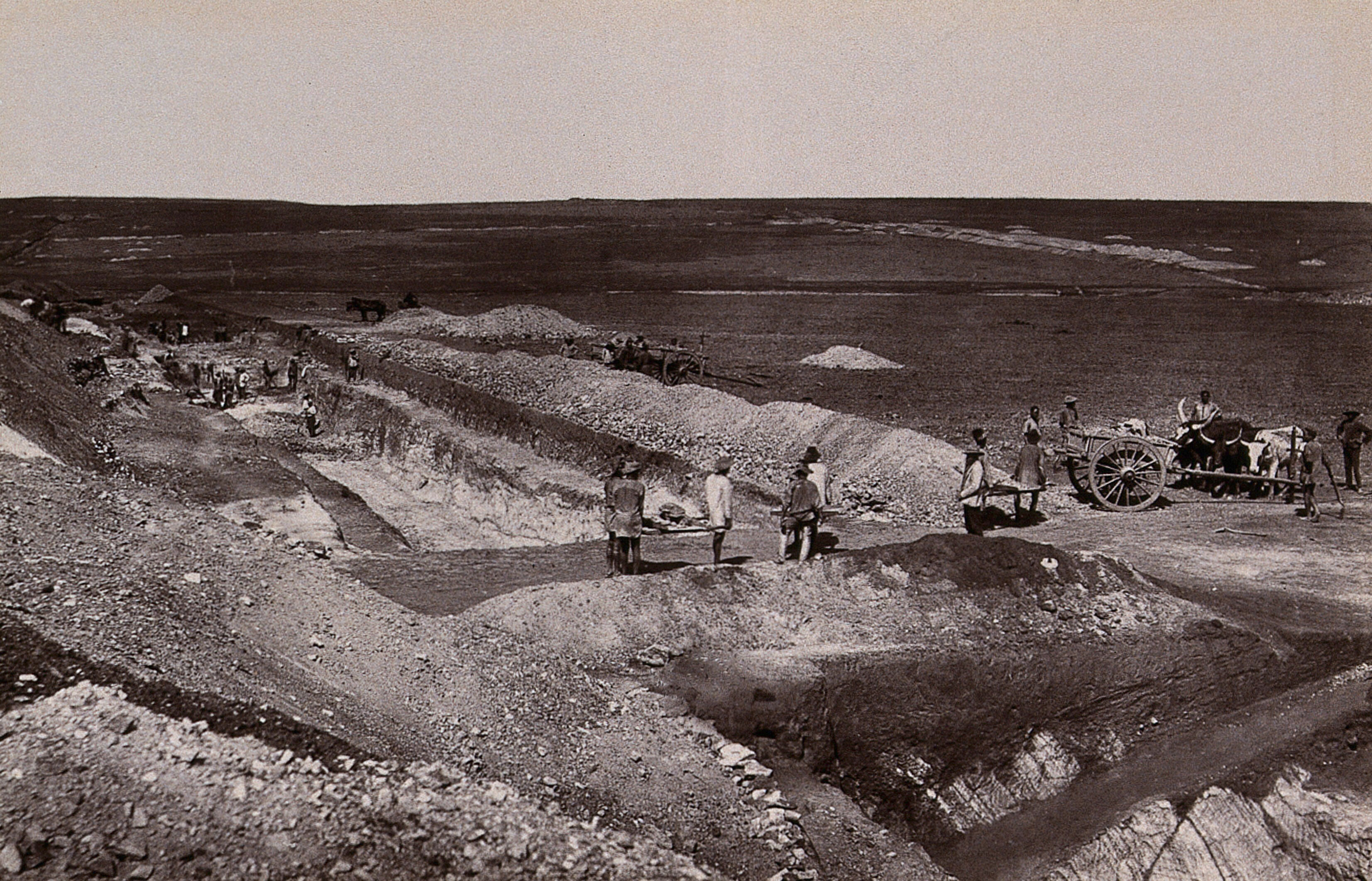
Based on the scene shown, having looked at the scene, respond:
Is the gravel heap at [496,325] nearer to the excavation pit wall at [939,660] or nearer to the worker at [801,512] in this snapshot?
the worker at [801,512]

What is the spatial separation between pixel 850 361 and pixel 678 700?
2373cm

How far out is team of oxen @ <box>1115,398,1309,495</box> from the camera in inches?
591

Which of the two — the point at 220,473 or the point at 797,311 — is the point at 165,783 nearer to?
the point at 220,473

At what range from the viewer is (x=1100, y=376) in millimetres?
29516

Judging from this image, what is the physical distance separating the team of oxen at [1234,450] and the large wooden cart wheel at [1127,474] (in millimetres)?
Result: 359

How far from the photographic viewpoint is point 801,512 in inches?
446

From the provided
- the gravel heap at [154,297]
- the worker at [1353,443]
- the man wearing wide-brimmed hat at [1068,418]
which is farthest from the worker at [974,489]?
the gravel heap at [154,297]

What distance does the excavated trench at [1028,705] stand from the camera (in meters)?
8.99

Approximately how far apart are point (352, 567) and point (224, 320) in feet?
111

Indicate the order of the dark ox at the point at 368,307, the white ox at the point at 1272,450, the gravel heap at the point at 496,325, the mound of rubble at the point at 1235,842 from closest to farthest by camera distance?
the mound of rubble at the point at 1235,842, the white ox at the point at 1272,450, the gravel heap at the point at 496,325, the dark ox at the point at 368,307

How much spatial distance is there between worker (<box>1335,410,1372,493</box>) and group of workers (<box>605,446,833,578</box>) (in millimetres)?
9324

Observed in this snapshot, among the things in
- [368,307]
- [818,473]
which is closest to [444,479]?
[818,473]

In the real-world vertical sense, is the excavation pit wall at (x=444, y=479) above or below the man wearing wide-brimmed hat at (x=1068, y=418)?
below

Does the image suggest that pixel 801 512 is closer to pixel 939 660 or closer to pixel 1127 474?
pixel 939 660
